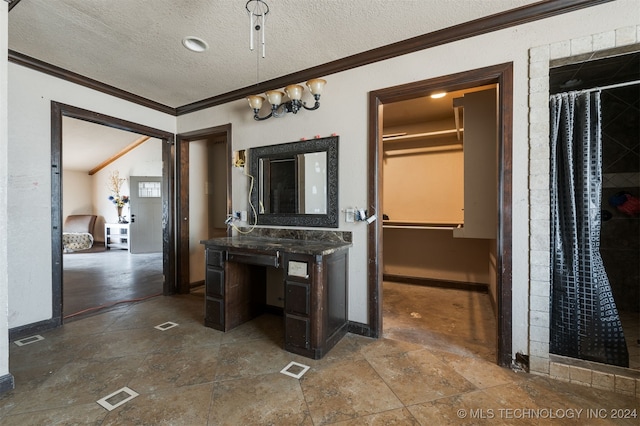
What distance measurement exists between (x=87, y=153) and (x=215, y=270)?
7150 mm

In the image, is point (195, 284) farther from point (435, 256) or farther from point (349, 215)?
point (435, 256)

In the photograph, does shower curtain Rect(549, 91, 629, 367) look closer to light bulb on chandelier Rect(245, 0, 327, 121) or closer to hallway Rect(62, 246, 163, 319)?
light bulb on chandelier Rect(245, 0, 327, 121)

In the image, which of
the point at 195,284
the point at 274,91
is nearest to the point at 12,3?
the point at 274,91

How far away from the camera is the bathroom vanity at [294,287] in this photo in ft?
6.86

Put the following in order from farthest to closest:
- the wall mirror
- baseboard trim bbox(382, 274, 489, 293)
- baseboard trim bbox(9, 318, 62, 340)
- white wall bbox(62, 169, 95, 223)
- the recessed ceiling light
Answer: white wall bbox(62, 169, 95, 223) → baseboard trim bbox(382, 274, 489, 293) → the wall mirror → baseboard trim bbox(9, 318, 62, 340) → the recessed ceiling light

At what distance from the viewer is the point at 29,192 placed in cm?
250

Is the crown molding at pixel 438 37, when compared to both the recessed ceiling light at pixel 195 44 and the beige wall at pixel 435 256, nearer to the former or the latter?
the recessed ceiling light at pixel 195 44

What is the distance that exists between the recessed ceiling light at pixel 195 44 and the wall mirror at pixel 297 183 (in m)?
1.01

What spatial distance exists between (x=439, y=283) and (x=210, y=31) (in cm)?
405

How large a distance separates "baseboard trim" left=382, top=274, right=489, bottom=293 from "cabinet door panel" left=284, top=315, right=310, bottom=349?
8.70ft

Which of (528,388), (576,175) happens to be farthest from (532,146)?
(528,388)

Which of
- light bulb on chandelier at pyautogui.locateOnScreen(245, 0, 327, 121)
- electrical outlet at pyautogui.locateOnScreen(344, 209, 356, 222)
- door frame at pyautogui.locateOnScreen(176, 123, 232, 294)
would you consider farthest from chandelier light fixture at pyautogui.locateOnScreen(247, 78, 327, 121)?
door frame at pyautogui.locateOnScreen(176, 123, 232, 294)

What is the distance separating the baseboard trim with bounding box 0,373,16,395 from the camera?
5.52 feet

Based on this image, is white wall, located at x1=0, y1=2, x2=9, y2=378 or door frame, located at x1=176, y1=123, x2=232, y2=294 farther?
door frame, located at x1=176, y1=123, x2=232, y2=294
